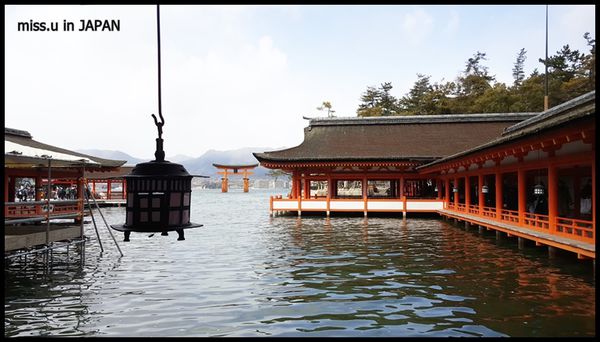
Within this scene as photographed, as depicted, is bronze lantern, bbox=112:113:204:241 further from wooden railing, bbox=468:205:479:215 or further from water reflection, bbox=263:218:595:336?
wooden railing, bbox=468:205:479:215

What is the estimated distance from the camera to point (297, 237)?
1981 cm

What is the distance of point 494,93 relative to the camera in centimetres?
6244

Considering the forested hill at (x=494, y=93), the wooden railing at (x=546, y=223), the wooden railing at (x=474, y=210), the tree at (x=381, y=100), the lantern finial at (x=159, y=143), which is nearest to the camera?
the lantern finial at (x=159, y=143)

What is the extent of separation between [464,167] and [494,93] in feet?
142

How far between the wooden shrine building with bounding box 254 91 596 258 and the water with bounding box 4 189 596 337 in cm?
216

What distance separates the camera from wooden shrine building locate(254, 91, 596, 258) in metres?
13.5

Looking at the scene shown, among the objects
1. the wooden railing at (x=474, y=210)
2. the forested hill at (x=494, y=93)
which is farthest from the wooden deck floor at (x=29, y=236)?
the forested hill at (x=494, y=93)

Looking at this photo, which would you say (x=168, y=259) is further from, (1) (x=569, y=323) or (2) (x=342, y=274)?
(1) (x=569, y=323)

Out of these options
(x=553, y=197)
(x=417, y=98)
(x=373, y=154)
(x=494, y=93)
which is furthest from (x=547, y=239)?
(x=417, y=98)

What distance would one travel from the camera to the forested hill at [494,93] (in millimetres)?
60250

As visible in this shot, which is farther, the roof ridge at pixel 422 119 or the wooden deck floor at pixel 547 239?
the roof ridge at pixel 422 119

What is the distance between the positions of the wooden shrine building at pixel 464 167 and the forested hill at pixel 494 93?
28892mm

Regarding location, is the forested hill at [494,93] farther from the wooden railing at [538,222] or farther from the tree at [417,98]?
the wooden railing at [538,222]

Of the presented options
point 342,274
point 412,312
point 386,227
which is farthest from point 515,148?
point 386,227
